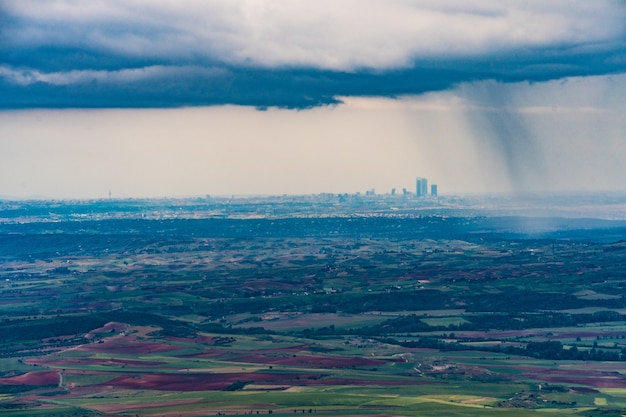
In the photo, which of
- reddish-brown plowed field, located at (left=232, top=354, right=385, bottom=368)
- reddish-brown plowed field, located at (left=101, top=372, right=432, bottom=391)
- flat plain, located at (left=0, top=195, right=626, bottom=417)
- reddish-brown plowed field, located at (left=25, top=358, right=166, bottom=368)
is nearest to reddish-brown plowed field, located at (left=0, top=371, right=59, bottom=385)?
flat plain, located at (left=0, top=195, right=626, bottom=417)

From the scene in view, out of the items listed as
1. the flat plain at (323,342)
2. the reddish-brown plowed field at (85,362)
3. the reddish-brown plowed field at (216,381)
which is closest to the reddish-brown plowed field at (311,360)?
the flat plain at (323,342)

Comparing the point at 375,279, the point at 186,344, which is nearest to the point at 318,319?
the point at 186,344

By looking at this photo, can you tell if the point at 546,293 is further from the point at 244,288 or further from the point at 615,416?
the point at 615,416

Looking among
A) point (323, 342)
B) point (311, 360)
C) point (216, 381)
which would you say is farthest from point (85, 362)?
point (323, 342)

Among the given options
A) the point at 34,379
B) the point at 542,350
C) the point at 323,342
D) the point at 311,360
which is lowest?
the point at 323,342

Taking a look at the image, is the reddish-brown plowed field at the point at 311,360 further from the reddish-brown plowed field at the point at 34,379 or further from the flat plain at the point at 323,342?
the reddish-brown plowed field at the point at 34,379

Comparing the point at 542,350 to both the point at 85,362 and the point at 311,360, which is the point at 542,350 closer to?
the point at 311,360

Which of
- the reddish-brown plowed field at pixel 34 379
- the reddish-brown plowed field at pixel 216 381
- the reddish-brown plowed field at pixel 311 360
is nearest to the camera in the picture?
the reddish-brown plowed field at pixel 216 381
